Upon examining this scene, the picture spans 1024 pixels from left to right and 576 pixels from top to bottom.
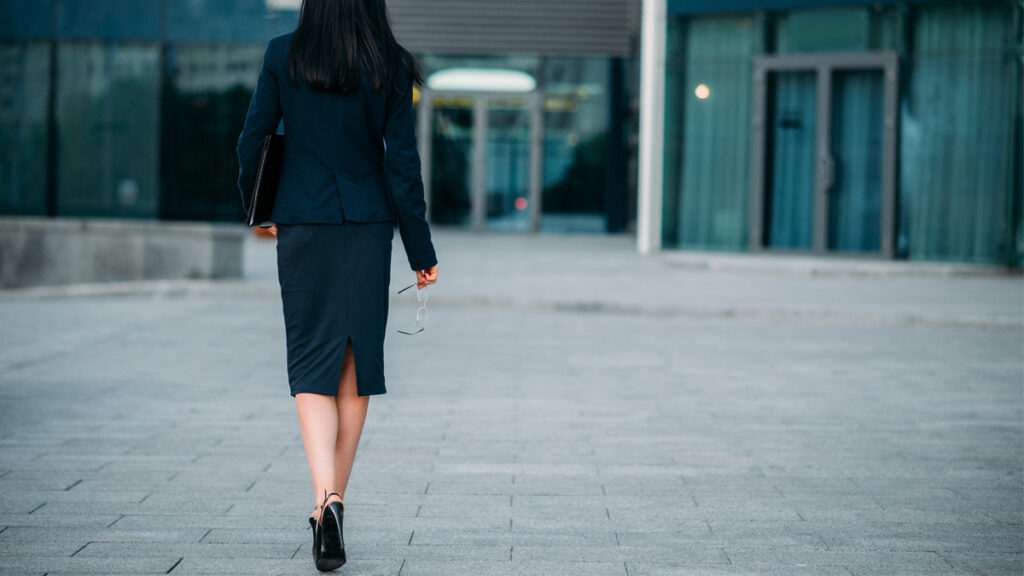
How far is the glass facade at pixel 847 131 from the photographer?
18750 millimetres

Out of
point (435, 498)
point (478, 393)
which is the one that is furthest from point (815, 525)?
point (478, 393)

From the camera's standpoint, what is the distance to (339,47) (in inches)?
154

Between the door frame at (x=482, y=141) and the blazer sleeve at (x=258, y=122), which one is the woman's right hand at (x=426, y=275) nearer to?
the blazer sleeve at (x=258, y=122)

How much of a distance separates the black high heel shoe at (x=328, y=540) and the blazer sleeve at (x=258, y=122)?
0.97 metres

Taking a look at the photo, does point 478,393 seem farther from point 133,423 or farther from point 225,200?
point 225,200

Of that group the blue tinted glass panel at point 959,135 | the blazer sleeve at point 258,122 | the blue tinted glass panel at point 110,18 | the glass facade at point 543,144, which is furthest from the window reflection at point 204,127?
the blazer sleeve at point 258,122

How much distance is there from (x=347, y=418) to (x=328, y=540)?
1.41 feet

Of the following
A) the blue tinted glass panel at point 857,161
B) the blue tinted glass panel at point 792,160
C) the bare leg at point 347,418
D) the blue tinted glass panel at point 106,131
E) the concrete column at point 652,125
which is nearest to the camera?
the bare leg at point 347,418

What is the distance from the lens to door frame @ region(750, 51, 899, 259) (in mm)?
19453

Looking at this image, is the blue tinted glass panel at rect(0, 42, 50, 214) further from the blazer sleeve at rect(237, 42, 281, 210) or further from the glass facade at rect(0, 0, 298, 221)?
the blazer sleeve at rect(237, 42, 281, 210)

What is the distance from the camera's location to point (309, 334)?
3.95 m

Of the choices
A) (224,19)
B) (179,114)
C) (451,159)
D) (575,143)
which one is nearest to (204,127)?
(179,114)

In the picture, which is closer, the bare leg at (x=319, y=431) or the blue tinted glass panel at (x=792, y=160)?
the bare leg at (x=319, y=431)

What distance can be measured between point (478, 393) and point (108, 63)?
2153 cm
